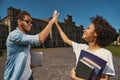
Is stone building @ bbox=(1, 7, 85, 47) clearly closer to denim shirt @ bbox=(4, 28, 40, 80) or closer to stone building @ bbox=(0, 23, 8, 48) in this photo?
stone building @ bbox=(0, 23, 8, 48)

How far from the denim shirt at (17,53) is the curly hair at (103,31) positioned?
2.52 feet

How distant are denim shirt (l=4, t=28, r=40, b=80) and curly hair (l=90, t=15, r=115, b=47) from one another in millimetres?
768

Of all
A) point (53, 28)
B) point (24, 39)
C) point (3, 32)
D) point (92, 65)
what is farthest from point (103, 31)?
point (53, 28)

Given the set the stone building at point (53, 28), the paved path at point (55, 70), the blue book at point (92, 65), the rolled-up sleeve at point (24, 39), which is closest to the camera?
the blue book at point (92, 65)

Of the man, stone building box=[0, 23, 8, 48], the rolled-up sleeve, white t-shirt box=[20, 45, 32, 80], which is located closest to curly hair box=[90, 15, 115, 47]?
the man

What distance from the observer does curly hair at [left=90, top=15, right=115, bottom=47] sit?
312 cm

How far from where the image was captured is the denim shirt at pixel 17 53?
3.17 m

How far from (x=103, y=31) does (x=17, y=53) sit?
1.11m

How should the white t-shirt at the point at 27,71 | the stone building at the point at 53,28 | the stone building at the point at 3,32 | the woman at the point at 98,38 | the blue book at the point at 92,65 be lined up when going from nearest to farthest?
the blue book at the point at 92,65 → the woman at the point at 98,38 → the white t-shirt at the point at 27,71 → the stone building at the point at 3,32 → the stone building at the point at 53,28

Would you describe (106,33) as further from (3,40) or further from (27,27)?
(3,40)

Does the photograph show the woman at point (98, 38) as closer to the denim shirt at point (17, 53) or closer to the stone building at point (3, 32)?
the denim shirt at point (17, 53)

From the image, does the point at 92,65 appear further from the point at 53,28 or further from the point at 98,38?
the point at 53,28

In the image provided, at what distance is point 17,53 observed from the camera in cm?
321

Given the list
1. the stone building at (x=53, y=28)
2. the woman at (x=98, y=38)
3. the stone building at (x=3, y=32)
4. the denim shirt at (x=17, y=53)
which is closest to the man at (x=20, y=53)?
the denim shirt at (x=17, y=53)
